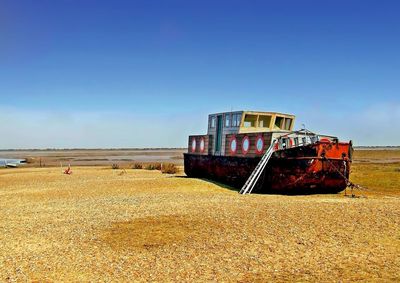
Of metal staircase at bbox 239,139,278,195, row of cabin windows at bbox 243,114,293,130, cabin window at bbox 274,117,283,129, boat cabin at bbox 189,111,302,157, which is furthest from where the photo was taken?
cabin window at bbox 274,117,283,129

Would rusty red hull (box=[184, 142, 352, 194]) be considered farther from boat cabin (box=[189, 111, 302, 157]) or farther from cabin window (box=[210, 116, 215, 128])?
cabin window (box=[210, 116, 215, 128])

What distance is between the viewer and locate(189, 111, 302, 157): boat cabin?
26.3 metres

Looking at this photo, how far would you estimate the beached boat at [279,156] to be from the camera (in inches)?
915

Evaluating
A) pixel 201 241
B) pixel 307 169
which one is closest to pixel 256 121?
pixel 307 169

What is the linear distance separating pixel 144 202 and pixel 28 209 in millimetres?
5115

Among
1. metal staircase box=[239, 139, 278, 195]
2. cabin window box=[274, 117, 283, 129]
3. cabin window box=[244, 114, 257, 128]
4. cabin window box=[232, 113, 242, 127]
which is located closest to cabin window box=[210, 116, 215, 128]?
cabin window box=[232, 113, 242, 127]

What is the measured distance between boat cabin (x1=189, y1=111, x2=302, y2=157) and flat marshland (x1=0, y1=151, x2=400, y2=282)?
6.98 meters

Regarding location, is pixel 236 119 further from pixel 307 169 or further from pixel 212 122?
pixel 307 169

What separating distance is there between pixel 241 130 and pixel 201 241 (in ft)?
55.8

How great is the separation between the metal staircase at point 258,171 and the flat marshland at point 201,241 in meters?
3.36

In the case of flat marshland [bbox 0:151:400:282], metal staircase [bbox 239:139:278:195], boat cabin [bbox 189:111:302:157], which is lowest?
flat marshland [bbox 0:151:400:282]

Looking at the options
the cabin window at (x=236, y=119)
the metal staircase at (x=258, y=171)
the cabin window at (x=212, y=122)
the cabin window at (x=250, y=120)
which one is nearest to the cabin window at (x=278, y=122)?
the cabin window at (x=250, y=120)

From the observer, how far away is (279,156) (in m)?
23.8

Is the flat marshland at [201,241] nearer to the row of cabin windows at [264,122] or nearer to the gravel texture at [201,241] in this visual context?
the gravel texture at [201,241]
